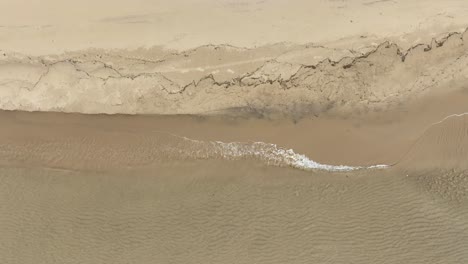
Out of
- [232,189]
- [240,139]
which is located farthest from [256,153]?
[232,189]

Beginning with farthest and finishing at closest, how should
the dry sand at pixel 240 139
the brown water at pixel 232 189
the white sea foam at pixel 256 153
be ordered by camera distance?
the white sea foam at pixel 256 153
the brown water at pixel 232 189
the dry sand at pixel 240 139

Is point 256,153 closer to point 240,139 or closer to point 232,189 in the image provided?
point 240,139

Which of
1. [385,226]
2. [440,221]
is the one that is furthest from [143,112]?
[440,221]

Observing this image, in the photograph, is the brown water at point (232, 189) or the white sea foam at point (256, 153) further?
the white sea foam at point (256, 153)

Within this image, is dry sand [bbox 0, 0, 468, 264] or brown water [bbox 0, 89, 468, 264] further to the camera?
brown water [bbox 0, 89, 468, 264]

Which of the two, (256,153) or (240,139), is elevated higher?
(240,139)

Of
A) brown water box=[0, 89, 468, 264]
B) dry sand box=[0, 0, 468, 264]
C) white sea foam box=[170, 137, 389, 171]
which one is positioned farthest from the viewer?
white sea foam box=[170, 137, 389, 171]

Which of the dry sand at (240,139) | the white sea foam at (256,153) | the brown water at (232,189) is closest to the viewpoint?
the dry sand at (240,139)

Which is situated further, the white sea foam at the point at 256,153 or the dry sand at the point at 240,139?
the white sea foam at the point at 256,153

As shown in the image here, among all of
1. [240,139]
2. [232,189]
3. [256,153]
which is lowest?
[232,189]
